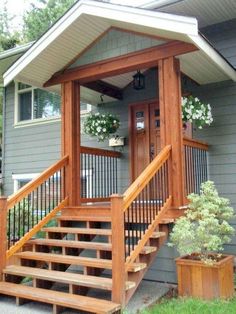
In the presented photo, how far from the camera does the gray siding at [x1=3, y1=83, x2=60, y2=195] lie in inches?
357

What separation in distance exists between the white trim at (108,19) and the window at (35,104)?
3065 millimetres

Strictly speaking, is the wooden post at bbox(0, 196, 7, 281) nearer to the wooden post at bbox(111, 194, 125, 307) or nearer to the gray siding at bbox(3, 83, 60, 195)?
the wooden post at bbox(111, 194, 125, 307)

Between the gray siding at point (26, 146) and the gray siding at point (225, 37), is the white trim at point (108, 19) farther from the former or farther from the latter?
the gray siding at point (26, 146)

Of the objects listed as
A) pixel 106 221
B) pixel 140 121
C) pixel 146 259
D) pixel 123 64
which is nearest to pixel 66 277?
pixel 146 259

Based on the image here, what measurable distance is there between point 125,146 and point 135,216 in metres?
2.69

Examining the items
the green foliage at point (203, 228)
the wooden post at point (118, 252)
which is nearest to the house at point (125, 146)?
the wooden post at point (118, 252)

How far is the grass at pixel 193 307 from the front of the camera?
12.5ft

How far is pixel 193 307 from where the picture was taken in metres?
3.93

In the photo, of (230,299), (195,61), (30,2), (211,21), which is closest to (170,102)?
(195,61)

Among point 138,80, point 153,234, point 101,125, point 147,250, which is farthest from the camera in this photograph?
point 101,125

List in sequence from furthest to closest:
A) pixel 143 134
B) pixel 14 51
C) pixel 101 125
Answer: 1. pixel 14 51
2. pixel 143 134
3. pixel 101 125

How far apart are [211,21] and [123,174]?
3290mm

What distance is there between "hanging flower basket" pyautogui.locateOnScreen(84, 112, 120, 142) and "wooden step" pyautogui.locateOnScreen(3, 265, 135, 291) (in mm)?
3031

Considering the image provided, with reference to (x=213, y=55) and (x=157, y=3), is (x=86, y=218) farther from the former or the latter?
(x=157, y=3)
